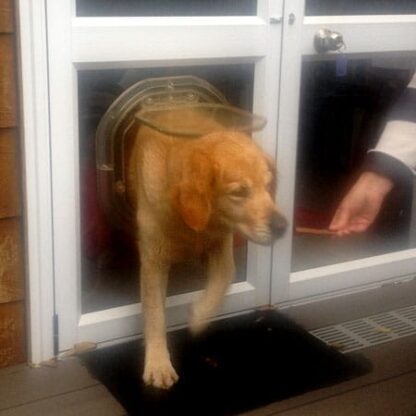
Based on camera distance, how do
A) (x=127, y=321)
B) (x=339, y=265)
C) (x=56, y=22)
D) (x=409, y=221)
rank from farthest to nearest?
(x=409, y=221) < (x=339, y=265) < (x=127, y=321) < (x=56, y=22)

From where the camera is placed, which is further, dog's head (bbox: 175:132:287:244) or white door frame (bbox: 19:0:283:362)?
white door frame (bbox: 19:0:283:362)

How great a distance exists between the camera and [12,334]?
2082 mm

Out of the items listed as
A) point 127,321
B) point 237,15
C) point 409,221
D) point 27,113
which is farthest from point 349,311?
point 27,113

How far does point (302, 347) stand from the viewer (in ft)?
7.32

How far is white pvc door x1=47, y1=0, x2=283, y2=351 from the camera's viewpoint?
1.95m

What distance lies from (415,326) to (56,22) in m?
1.36

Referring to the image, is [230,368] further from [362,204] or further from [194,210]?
[362,204]

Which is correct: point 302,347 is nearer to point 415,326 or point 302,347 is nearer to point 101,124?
point 415,326

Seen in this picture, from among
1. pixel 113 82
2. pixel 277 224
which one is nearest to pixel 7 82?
pixel 113 82

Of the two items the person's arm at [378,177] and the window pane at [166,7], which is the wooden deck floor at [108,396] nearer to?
the person's arm at [378,177]

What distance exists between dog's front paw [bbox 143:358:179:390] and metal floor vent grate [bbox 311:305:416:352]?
499mm

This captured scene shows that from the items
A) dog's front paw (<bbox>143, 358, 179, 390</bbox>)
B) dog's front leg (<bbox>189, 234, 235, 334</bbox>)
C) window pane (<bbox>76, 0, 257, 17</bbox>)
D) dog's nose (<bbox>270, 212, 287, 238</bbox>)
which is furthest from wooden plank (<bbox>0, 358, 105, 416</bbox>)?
window pane (<bbox>76, 0, 257, 17</bbox>)

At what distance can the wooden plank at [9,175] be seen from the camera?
1.93 m

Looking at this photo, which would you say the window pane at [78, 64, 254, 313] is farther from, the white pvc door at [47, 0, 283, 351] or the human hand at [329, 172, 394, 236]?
the human hand at [329, 172, 394, 236]
